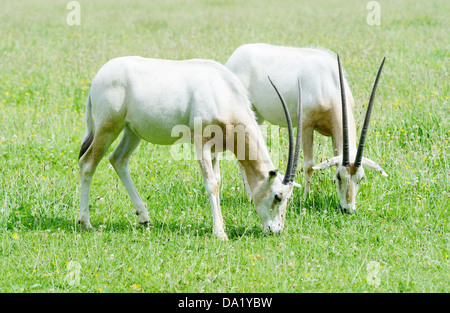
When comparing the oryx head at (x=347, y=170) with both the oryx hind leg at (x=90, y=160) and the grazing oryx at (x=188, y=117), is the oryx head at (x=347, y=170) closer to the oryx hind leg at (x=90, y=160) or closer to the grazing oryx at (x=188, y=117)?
the grazing oryx at (x=188, y=117)

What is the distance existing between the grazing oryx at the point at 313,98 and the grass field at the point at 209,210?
529 millimetres

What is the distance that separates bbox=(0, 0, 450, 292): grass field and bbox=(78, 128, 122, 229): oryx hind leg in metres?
0.22

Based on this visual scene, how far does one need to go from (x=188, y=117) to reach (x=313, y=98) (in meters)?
1.79

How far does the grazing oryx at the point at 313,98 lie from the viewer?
6637mm

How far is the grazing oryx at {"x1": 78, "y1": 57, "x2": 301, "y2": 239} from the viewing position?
6316 mm

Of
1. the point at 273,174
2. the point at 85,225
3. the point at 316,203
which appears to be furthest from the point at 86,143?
the point at 316,203

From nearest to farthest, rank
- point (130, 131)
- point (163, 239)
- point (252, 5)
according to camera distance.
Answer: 1. point (163, 239)
2. point (130, 131)
3. point (252, 5)

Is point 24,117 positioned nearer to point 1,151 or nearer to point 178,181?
point 1,151

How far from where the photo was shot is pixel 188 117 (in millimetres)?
6562

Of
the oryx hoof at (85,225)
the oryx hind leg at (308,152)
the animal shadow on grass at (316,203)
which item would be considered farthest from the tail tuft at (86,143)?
the oryx hind leg at (308,152)

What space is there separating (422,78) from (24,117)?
746 centimetres

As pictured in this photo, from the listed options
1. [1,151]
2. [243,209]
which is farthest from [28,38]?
[243,209]

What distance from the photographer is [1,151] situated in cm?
861

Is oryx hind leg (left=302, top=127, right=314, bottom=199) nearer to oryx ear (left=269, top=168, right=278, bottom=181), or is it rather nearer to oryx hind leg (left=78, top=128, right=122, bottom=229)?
oryx ear (left=269, top=168, right=278, bottom=181)
